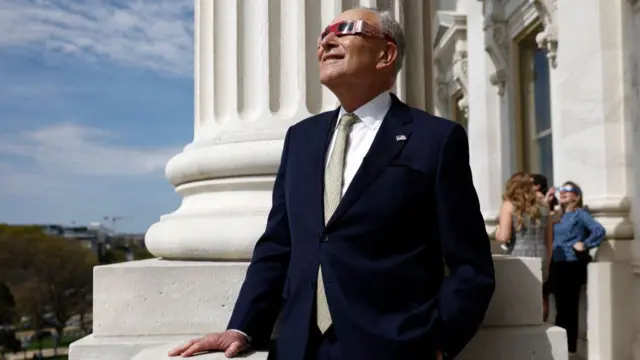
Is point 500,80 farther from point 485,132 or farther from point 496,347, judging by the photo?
point 496,347

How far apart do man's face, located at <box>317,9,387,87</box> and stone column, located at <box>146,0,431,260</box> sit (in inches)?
43.2

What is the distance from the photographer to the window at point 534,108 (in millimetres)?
11305

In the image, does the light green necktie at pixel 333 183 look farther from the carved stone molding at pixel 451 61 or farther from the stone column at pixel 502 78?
the carved stone molding at pixel 451 61

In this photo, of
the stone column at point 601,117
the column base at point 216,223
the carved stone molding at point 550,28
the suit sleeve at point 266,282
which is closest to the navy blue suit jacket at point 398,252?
the suit sleeve at point 266,282

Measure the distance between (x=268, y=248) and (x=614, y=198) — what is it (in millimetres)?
6732

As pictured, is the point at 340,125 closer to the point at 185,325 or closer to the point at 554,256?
the point at 185,325

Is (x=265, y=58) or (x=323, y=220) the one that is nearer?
(x=323, y=220)

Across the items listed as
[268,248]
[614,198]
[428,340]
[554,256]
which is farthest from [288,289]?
[614,198]

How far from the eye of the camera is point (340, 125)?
2512 millimetres

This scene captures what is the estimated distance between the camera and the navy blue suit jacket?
2148 millimetres

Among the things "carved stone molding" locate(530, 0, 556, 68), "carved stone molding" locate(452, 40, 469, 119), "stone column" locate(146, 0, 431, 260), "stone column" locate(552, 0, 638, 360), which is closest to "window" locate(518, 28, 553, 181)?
"carved stone molding" locate(530, 0, 556, 68)

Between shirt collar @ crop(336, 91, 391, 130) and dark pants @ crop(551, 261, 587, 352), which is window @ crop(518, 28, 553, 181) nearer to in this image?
dark pants @ crop(551, 261, 587, 352)

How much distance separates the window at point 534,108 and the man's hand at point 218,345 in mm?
9538

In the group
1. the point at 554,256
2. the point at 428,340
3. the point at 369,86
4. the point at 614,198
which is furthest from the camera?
the point at 614,198
